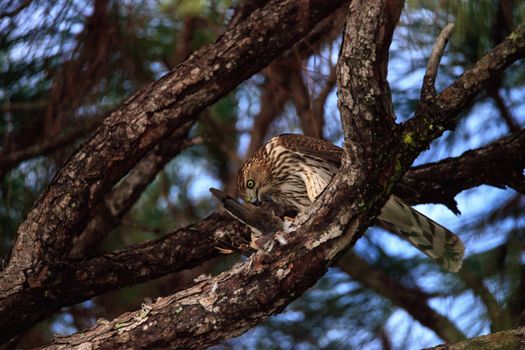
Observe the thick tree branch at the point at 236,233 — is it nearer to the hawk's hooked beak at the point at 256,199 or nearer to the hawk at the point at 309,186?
the hawk at the point at 309,186

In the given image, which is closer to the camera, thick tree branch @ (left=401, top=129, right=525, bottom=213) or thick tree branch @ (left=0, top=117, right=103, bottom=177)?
thick tree branch @ (left=401, top=129, right=525, bottom=213)

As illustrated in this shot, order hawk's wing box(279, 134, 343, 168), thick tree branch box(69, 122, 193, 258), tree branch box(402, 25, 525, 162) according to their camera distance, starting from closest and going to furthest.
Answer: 1. tree branch box(402, 25, 525, 162)
2. hawk's wing box(279, 134, 343, 168)
3. thick tree branch box(69, 122, 193, 258)


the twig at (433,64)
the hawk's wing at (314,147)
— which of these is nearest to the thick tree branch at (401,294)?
the hawk's wing at (314,147)

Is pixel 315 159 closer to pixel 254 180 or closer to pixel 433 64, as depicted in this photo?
pixel 254 180

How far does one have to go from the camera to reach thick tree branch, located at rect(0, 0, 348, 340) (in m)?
3.72

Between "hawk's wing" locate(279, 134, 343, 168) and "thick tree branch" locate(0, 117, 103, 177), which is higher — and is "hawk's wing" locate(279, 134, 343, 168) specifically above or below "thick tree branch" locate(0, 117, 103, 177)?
below

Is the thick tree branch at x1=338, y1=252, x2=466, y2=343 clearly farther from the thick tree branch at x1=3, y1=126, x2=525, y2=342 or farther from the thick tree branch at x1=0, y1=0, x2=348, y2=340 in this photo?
the thick tree branch at x1=0, y1=0, x2=348, y2=340

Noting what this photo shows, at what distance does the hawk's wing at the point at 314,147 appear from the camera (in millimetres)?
4332

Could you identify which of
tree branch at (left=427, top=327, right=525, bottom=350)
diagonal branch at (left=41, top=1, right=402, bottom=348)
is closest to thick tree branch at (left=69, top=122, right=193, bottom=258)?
diagonal branch at (left=41, top=1, right=402, bottom=348)

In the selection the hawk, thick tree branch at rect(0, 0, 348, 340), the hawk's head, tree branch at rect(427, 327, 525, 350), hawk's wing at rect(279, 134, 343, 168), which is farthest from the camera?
the hawk's head

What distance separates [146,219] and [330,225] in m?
3.74

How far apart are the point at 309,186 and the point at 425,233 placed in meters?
0.65

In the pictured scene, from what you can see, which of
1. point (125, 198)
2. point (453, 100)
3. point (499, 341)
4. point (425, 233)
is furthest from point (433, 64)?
point (125, 198)

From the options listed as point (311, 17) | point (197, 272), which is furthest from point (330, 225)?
point (197, 272)
